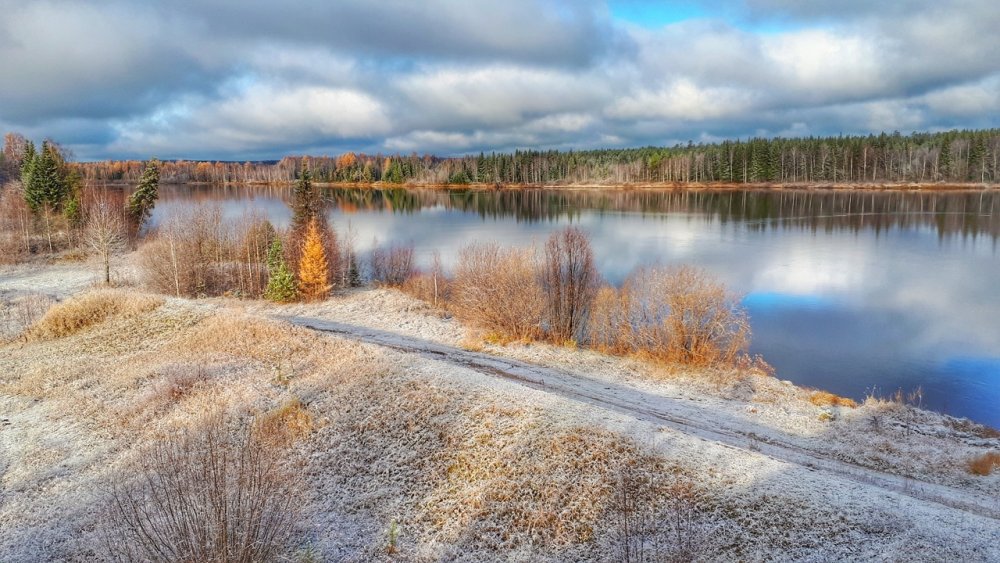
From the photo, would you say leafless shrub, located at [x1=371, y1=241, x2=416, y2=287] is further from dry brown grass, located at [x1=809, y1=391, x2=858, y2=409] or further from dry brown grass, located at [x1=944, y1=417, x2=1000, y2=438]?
dry brown grass, located at [x1=944, y1=417, x2=1000, y2=438]

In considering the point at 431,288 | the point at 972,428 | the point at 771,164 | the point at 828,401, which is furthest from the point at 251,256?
the point at 771,164

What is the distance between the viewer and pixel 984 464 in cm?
1669

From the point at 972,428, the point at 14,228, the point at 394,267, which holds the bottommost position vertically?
the point at 972,428

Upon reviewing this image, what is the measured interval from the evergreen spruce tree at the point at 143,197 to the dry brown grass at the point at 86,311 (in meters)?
36.5

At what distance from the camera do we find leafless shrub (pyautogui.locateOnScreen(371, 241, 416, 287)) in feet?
164

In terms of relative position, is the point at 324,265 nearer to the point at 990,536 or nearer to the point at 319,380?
the point at 319,380

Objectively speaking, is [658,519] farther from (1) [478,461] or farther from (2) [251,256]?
(2) [251,256]

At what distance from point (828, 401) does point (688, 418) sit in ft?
22.0

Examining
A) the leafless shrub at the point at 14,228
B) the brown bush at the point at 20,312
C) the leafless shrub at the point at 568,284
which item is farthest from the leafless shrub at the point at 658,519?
the leafless shrub at the point at 14,228

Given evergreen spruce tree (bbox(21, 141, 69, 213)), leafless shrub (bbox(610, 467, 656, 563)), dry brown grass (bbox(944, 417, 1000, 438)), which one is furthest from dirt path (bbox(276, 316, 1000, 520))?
evergreen spruce tree (bbox(21, 141, 69, 213))

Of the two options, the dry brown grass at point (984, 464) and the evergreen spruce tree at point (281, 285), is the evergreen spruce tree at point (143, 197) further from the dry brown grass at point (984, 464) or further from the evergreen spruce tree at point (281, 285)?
the dry brown grass at point (984, 464)

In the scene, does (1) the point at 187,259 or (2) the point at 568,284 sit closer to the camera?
(2) the point at 568,284

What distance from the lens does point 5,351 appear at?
2719 centimetres

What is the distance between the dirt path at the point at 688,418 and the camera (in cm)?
1481
